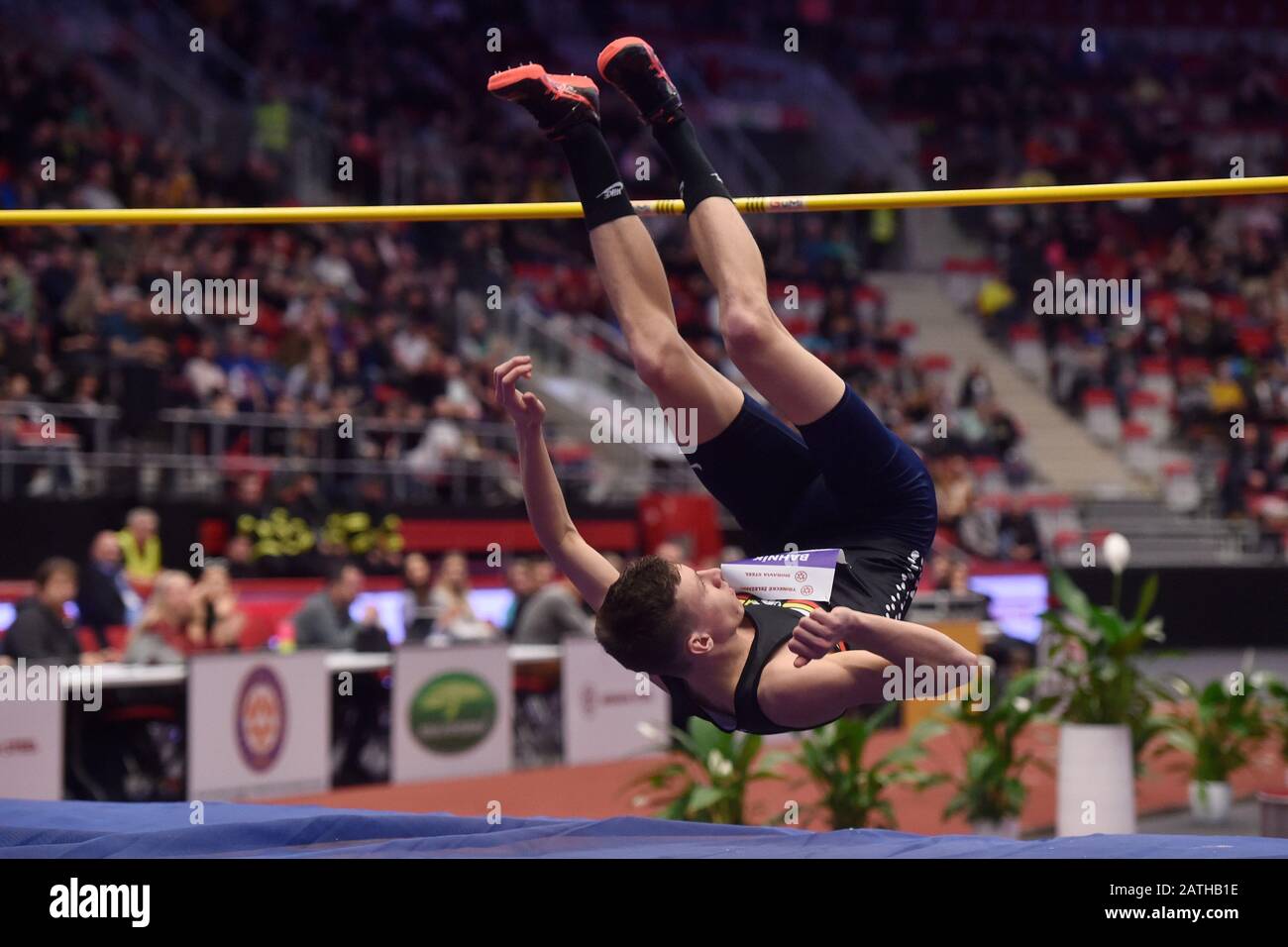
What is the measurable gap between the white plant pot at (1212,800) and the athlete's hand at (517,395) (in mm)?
5309

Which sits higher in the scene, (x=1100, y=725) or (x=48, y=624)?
(x=48, y=624)

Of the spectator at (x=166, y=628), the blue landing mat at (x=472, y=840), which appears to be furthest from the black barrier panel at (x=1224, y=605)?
the blue landing mat at (x=472, y=840)

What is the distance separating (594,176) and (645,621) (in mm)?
1104

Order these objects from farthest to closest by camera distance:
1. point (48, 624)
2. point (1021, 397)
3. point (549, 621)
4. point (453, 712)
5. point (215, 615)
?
point (1021, 397) < point (549, 621) < point (453, 712) < point (215, 615) < point (48, 624)

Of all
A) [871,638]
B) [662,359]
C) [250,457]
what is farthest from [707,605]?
[250,457]

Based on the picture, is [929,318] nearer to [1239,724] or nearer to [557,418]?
[557,418]

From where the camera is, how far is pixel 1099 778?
6.94 m

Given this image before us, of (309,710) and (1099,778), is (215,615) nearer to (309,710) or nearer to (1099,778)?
(309,710)

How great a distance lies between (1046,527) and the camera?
15164 millimetres

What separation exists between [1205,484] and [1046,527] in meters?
1.91

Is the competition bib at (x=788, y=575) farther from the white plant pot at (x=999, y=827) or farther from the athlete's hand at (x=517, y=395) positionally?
the white plant pot at (x=999, y=827)

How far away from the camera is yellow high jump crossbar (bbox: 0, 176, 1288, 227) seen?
399 centimetres

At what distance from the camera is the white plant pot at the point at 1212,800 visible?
7707 millimetres

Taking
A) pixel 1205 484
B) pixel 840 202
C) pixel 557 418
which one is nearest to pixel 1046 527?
pixel 1205 484
